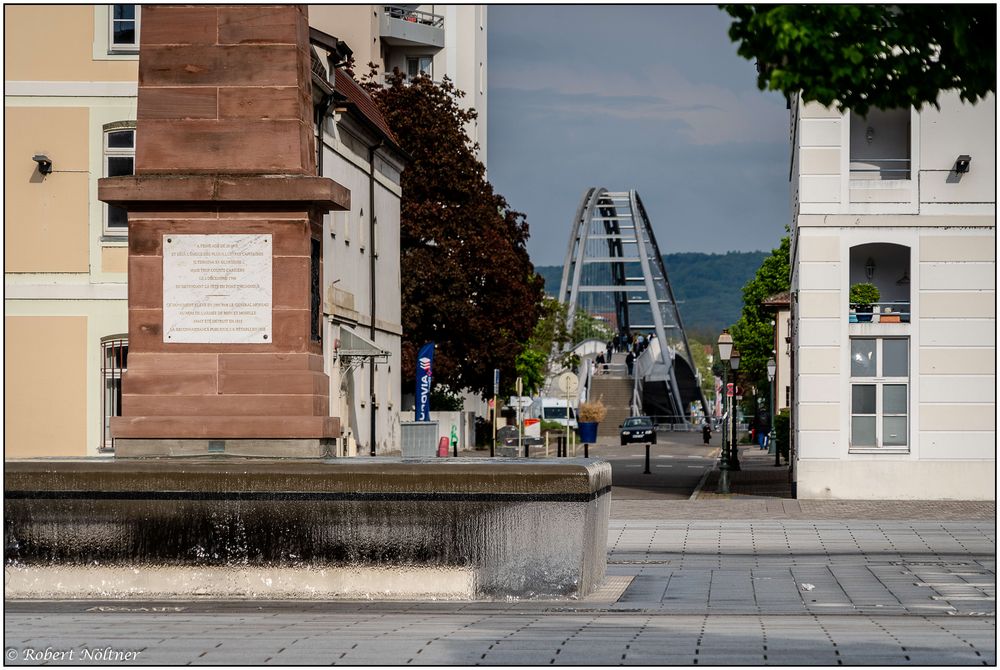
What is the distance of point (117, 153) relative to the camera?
32.3m

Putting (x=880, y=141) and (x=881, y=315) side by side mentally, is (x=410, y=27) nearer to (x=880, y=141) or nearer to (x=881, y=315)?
(x=880, y=141)

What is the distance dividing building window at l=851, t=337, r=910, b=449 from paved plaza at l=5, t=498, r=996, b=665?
11198 mm

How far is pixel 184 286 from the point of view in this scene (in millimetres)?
13375

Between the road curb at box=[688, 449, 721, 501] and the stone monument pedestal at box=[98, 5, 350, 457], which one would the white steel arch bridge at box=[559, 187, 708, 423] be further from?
the stone monument pedestal at box=[98, 5, 350, 457]

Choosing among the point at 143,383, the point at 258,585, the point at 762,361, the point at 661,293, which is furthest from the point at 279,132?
the point at 661,293

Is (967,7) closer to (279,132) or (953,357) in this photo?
(279,132)

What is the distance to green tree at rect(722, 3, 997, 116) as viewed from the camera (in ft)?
21.8

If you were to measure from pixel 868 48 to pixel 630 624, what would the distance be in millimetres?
5122

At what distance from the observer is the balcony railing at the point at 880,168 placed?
30766 mm

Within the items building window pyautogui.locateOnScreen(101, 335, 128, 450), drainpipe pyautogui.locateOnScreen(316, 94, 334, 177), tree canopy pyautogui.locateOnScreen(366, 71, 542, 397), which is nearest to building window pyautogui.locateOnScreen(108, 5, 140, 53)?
drainpipe pyautogui.locateOnScreen(316, 94, 334, 177)

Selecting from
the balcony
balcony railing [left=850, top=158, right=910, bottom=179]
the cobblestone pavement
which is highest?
the balcony

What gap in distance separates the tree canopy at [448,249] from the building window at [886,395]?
2453 centimetres

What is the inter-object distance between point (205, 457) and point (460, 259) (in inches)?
1648

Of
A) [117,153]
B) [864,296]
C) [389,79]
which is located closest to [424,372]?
[117,153]
